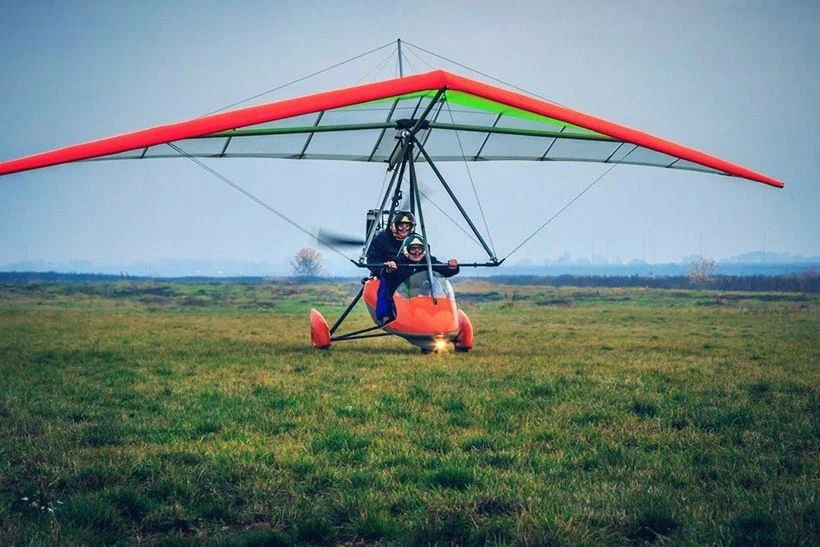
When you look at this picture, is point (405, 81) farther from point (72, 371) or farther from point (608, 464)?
point (72, 371)

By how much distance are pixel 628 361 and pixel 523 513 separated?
28.2 feet

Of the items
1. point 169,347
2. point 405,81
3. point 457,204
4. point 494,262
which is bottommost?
point 169,347

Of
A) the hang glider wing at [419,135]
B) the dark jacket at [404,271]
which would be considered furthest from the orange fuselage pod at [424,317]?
the hang glider wing at [419,135]

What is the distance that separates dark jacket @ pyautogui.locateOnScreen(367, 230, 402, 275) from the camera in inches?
492

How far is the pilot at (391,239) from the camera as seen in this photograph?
12.5 m

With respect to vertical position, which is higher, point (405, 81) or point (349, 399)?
point (405, 81)

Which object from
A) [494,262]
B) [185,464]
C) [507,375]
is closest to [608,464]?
[185,464]

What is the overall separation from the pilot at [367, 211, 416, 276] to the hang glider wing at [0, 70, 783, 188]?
5.13 ft

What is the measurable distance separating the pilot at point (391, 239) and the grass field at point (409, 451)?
6.02 feet

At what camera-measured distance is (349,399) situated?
26.2 feet

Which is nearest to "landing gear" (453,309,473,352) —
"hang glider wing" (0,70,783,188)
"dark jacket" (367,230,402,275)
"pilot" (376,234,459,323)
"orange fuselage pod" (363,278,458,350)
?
"orange fuselage pod" (363,278,458,350)

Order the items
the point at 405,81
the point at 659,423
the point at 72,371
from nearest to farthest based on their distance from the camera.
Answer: the point at 659,423
the point at 405,81
the point at 72,371

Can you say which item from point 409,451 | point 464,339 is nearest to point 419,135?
point 464,339

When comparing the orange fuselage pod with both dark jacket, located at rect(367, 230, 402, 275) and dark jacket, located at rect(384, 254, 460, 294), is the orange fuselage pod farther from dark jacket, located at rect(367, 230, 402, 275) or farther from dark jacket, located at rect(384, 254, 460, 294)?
dark jacket, located at rect(367, 230, 402, 275)
